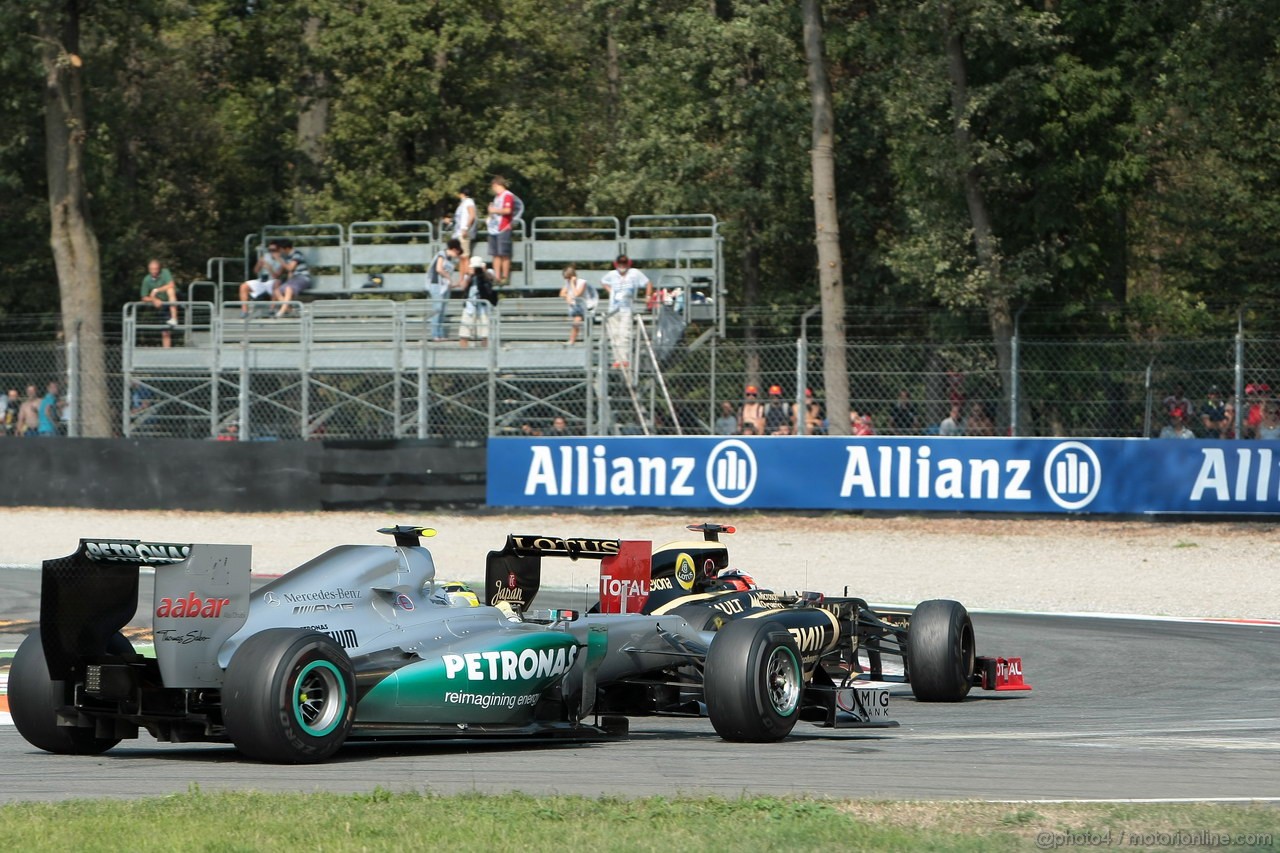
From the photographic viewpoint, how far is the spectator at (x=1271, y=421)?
1955 centimetres

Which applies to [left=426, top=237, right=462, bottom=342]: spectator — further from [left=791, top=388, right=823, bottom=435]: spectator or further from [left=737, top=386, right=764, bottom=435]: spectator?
[left=791, top=388, right=823, bottom=435]: spectator

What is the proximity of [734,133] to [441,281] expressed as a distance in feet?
34.5

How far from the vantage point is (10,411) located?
958 inches

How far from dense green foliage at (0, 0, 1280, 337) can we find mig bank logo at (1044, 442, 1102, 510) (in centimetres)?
163

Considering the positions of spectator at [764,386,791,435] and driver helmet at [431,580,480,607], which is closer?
driver helmet at [431,580,480,607]

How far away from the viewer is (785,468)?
2164 cm

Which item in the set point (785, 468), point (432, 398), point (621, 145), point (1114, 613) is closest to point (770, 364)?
point (785, 468)

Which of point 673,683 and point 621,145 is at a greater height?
point 621,145

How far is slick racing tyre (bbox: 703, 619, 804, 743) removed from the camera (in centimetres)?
841

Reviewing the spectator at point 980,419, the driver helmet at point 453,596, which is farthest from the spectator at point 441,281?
the driver helmet at point 453,596

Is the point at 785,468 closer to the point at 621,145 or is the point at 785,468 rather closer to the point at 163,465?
the point at 163,465

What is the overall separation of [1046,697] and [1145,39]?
20.4 m

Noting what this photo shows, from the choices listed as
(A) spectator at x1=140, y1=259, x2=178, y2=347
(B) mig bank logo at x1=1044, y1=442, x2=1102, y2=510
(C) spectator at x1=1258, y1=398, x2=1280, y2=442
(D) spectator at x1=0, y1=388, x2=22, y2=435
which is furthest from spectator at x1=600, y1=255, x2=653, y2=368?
(D) spectator at x1=0, y1=388, x2=22, y2=435

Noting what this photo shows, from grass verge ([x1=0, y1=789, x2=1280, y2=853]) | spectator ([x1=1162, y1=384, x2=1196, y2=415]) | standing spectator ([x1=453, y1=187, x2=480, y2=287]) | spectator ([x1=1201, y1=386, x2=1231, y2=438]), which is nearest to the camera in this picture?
grass verge ([x1=0, y1=789, x2=1280, y2=853])
